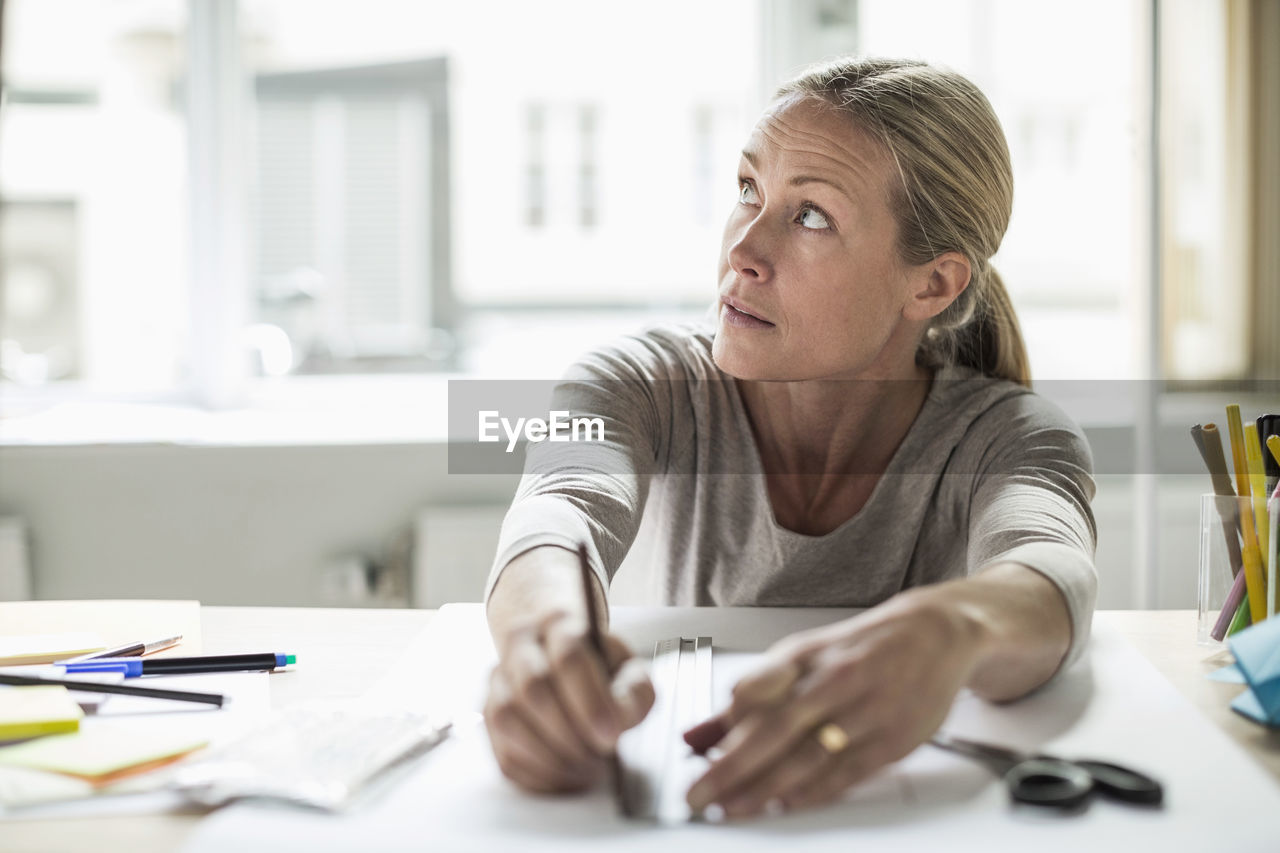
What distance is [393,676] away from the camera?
790 mm

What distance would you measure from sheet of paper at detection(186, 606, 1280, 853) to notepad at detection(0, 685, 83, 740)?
18 centimetres

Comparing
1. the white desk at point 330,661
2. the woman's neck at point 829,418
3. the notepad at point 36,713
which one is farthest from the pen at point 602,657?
the woman's neck at point 829,418

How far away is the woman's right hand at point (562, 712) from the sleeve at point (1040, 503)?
348 millimetres

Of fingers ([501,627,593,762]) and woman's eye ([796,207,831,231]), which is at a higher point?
woman's eye ([796,207,831,231])

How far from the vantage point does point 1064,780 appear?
1.91 ft

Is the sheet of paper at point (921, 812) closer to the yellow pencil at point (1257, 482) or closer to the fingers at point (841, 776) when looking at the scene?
the fingers at point (841, 776)

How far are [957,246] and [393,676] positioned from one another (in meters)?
0.69

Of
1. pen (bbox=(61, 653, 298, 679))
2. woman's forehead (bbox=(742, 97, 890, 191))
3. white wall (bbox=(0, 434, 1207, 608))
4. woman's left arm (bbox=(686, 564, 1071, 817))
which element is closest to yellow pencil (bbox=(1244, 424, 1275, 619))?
woman's left arm (bbox=(686, 564, 1071, 817))

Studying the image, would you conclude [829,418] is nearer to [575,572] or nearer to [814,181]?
[814,181]

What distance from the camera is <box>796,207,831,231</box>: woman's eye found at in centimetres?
105

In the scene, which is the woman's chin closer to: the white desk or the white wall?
the white desk

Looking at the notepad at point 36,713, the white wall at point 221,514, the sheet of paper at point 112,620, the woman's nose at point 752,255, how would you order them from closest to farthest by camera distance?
the notepad at point 36,713
the sheet of paper at point 112,620
the woman's nose at point 752,255
the white wall at point 221,514

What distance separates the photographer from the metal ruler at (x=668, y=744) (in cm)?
57

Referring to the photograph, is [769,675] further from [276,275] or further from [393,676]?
[276,275]
